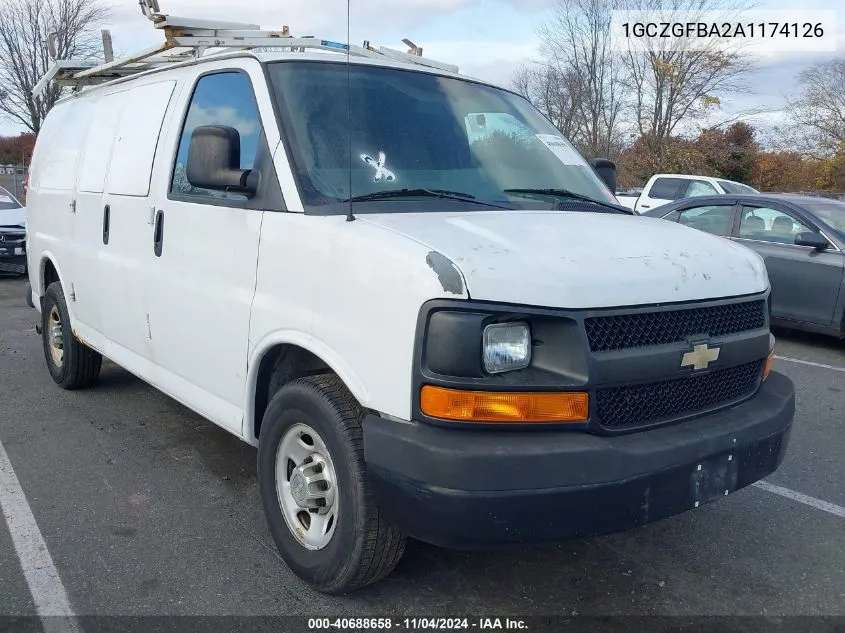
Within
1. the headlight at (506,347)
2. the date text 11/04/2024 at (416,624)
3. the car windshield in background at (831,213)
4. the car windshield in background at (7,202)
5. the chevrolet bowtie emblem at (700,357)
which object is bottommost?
the date text 11/04/2024 at (416,624)

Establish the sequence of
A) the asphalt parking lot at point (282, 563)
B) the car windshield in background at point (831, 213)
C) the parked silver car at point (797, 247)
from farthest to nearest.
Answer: the car windshield in background at point (831, 213) < the parked silver car at point (797, 247) < the asphalt parking lot at point (282, 563)

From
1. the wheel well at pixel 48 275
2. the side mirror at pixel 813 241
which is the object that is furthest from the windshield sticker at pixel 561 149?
the side mirror at pixel 813 241

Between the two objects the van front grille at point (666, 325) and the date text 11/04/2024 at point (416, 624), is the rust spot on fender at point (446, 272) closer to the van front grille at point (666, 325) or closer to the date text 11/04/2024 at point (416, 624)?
the van front grille at point (666, 325)

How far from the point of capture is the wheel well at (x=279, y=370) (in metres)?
3.22

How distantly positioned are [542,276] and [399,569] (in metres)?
1.52

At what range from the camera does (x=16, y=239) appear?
1293 cm

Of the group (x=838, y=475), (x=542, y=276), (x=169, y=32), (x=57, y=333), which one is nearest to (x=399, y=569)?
(x=542, y=276)

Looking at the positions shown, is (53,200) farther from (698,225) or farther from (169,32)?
(698,225)

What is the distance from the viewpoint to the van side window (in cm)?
343

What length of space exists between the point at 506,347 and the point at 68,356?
428cm

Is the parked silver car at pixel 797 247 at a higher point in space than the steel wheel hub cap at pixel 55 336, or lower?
higher

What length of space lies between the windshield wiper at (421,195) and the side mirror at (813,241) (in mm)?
6041

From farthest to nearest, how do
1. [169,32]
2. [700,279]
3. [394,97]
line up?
[169,32] → [394,97] → [700,279]

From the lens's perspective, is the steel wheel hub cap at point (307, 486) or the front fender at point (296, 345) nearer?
the front fender at point (296, 345)
